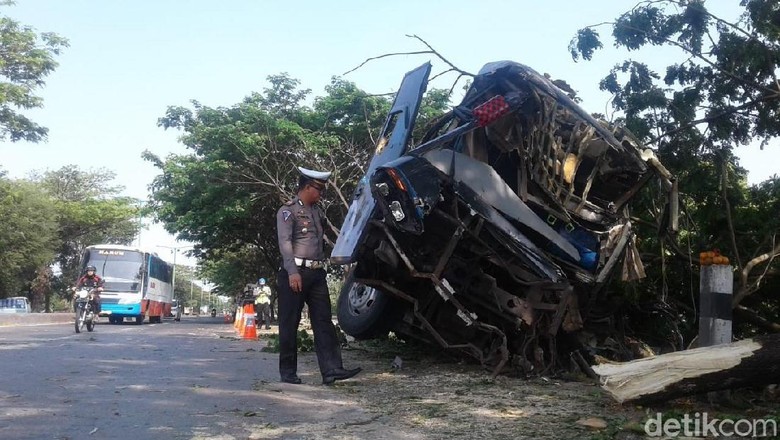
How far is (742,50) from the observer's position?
372 inches

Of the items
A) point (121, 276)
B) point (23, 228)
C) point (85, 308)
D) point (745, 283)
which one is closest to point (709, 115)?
point (745, 283)

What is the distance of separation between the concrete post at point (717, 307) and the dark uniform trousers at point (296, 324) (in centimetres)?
282

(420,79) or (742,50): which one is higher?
(742,50)

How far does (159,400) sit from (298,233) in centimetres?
178

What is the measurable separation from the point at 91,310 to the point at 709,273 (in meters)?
12.9

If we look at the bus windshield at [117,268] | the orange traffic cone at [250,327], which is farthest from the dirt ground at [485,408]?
the bus windshield at [117,268]

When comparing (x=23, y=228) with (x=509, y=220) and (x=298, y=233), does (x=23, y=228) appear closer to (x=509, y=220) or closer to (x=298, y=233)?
(x=298, y=233)

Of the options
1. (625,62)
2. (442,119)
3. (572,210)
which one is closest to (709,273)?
(572,210)

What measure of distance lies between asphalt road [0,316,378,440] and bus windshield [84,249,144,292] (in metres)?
17.1

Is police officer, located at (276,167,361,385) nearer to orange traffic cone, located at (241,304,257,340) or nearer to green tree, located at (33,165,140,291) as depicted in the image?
orange traffic cone, located at (241,304,257,340)

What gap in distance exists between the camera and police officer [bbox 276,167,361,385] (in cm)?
570

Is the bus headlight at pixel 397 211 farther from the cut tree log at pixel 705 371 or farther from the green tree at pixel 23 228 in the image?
the green tree at pixel 23 228

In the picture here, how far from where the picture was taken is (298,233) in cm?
582

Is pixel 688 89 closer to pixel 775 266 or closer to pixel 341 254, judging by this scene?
pixel 775 266
